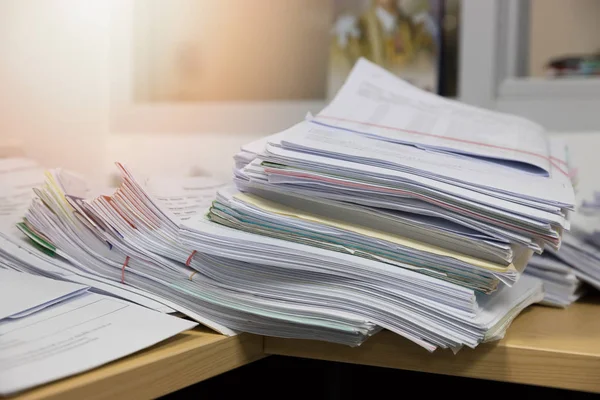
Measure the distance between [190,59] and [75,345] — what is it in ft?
3.85

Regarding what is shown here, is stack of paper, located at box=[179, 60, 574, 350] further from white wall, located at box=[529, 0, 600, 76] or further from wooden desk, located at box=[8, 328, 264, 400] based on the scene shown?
white wall, located at box=[529, 0, 600, 76]

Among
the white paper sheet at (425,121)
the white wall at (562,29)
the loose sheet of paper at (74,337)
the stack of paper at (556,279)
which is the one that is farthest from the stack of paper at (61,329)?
the white wall at (562,29)

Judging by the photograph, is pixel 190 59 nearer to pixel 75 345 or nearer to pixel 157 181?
pixel 157 181

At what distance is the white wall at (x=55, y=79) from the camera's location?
2.86 ft

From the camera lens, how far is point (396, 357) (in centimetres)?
59

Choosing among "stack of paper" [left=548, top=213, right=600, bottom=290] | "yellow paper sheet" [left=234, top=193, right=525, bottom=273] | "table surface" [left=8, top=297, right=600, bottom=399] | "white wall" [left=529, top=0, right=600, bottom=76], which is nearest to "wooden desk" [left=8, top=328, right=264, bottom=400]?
"table surface" [left=8, top=297, right=600, bottom=399]

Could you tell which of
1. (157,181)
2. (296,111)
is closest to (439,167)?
(157,181)

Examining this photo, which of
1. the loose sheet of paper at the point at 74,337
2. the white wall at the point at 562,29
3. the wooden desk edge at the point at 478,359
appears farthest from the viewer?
the white wall at the point at 562,29

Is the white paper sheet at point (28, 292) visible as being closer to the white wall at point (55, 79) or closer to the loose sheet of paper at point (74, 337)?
the loose sheet of paper at point (74, 337)

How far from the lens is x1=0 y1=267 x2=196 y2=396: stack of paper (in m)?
0.43

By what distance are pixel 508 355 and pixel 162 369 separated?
0.28m

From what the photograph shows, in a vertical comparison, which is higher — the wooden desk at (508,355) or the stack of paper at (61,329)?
the stack of paper at (61,329)

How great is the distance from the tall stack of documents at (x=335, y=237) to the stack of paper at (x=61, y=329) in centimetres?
5

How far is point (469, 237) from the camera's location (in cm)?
56
